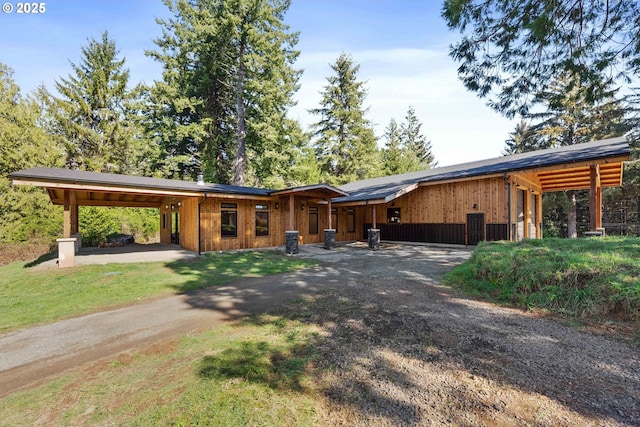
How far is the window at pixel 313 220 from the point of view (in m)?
15.3

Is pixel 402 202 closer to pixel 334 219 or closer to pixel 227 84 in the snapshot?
pixel 334 219

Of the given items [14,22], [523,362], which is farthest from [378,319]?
[14,22]

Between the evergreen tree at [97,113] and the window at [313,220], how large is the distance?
15877 mm

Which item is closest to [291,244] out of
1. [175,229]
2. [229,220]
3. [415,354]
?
[229,220]

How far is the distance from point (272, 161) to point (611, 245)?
19.0m

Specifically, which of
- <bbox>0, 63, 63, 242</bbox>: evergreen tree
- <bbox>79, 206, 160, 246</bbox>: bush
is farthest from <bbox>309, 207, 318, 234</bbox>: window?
<bbox>0, 63, 63, 242</bbox>: evergreen tree

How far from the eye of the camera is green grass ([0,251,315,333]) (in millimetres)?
4926

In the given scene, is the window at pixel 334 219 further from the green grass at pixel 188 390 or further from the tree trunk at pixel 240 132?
the green grass at pixel 188 390

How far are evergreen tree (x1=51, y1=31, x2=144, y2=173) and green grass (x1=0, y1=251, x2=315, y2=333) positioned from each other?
15.7 m

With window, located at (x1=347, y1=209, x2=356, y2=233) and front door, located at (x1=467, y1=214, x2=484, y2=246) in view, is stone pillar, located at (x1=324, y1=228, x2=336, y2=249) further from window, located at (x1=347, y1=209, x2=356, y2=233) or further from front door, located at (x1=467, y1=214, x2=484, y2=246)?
front door, located at (x1=467, y1=214, x2=484, y2=246)

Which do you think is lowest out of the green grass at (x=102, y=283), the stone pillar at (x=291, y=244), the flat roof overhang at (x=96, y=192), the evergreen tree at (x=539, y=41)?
the green grass at (x=102, y=283)

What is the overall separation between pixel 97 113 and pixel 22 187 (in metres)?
8.89

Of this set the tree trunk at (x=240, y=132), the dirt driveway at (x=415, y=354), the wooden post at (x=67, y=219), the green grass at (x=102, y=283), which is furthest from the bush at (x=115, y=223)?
the dirt driveway at (x=415, y=354)

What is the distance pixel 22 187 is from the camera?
14.7 metres
